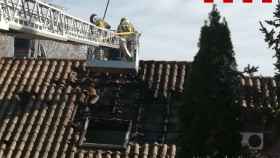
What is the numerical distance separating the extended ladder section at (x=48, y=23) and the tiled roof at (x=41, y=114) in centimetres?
138

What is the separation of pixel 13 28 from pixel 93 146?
4.27 metres

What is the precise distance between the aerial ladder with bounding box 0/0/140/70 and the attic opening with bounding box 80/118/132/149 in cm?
281

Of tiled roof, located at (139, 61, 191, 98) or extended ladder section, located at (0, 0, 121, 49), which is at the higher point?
extended ladder section, located at (0, 0, 121, 49)

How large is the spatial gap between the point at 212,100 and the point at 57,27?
30.4ft

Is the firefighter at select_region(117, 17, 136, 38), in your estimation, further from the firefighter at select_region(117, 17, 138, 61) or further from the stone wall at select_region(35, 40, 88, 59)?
the stone wall at select_region(35, 40, 88, 59)

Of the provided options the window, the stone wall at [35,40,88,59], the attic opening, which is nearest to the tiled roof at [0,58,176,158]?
the attic opening

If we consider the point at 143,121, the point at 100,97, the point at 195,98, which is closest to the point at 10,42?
the point at 100,97

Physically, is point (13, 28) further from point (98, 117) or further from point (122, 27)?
point (122, 27)

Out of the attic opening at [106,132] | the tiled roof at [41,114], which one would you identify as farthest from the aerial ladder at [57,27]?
the attic opening at [106,132]

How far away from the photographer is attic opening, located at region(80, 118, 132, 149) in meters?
19.1

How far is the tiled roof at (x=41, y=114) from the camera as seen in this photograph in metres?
18.3

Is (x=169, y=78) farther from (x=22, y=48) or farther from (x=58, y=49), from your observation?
(x=58, y=49)

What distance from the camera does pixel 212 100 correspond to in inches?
614

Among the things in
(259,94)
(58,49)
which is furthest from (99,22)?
(259,94)
